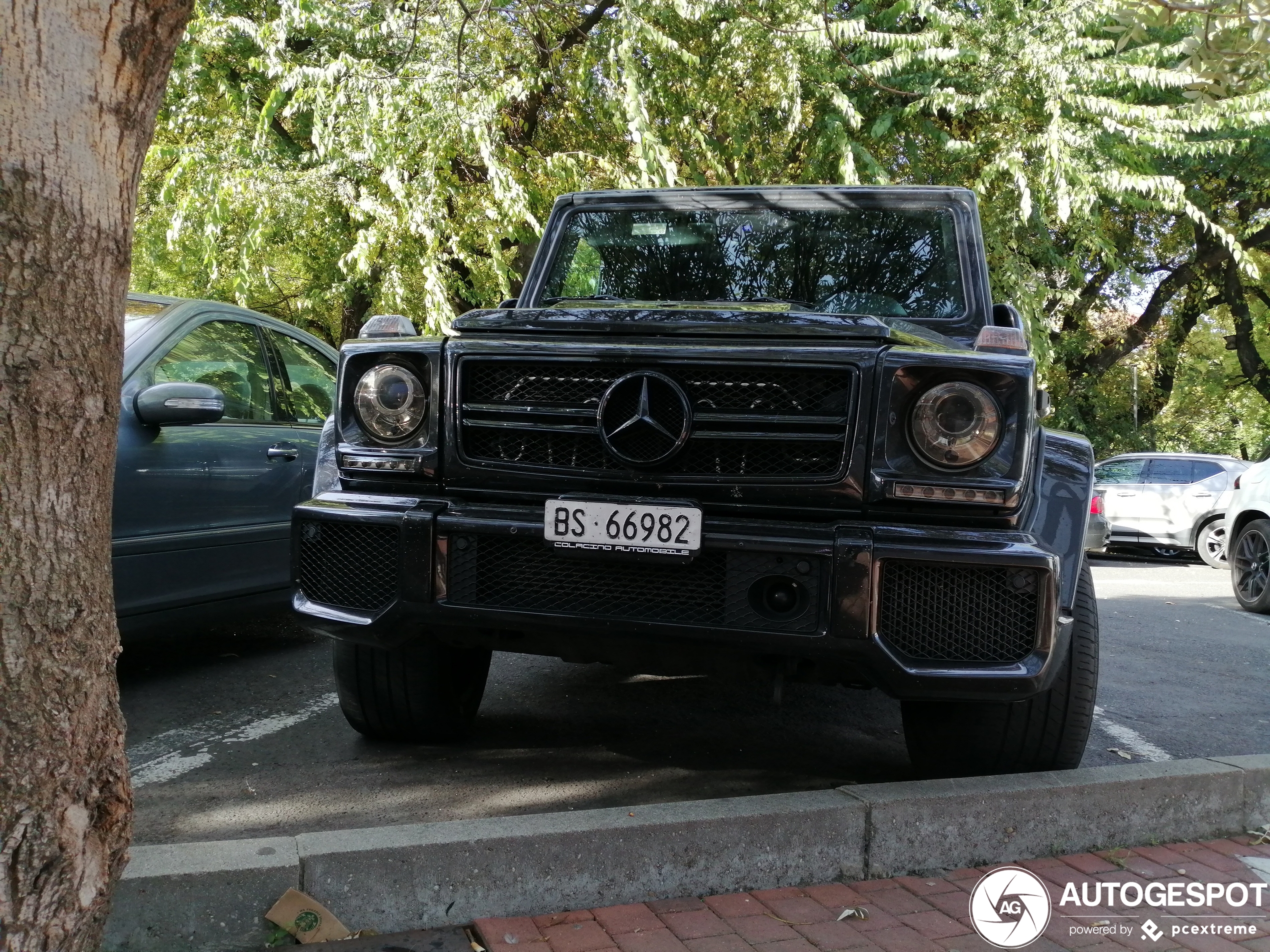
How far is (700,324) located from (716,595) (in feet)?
2.55

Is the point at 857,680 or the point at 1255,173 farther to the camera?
the point at 1255,173

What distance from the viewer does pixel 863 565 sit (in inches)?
120

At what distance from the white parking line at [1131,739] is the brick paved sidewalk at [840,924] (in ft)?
4.47

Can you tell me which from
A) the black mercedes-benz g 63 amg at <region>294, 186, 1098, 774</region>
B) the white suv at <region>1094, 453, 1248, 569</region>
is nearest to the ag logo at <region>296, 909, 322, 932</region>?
the black mercedes-benz g 63 amg at <region>294, 186, 1098, 774</region>

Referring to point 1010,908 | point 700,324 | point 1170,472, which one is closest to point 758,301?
point 700,324

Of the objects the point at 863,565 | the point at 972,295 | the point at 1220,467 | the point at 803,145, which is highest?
the point at 803,145

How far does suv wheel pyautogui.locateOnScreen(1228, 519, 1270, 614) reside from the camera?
969 cm

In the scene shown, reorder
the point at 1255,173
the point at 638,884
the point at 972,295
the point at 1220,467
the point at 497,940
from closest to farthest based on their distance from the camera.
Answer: the point at 497,940
the point at 638,884
the point at 972,295
the point at 1220,467
the point at 1255,173

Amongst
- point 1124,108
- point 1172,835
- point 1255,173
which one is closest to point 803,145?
point 1124,108

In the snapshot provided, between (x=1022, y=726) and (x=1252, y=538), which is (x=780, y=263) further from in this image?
(x=1252, y=538)

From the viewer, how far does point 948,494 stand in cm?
313

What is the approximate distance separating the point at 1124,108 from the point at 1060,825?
40.5 ft

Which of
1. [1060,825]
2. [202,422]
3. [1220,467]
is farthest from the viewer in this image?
[1220,467]

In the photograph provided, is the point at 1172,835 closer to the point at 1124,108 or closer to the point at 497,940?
the point at 497,940
